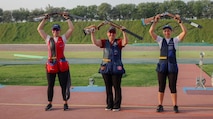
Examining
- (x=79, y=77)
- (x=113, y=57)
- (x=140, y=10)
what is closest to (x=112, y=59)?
(x=113, y=57)

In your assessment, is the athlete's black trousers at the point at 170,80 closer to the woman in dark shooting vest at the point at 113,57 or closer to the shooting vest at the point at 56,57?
the woman in dark shooting vest at the point at 113,57

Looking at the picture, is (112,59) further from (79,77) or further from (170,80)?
(79,77)

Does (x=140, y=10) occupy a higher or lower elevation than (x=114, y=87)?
higher

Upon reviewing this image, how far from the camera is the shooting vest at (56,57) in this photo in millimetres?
6551

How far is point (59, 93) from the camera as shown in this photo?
868 centimetres

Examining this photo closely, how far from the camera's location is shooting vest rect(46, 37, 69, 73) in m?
6.55

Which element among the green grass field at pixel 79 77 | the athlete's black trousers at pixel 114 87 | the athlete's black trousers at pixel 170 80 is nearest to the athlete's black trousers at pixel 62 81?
the athlete's black trousers at pixel 114 87

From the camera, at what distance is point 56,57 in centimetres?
657

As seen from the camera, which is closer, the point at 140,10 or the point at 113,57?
the point at 113,57

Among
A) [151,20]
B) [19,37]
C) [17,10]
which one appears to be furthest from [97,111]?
[17,10]

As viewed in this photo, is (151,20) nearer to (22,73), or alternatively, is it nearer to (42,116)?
(42,116)

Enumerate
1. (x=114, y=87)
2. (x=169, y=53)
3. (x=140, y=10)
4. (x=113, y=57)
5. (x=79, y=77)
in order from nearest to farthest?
(x=169, y=53) → (x=113, y=57) → (x=114, y=87) → (x=79, y=77) → (x=140, y=10)

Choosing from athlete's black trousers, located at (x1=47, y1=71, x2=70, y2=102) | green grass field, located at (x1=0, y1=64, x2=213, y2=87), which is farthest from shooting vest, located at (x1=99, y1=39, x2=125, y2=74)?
green grass field, located at (x1=0, y1=64, x2=213, y2=87)

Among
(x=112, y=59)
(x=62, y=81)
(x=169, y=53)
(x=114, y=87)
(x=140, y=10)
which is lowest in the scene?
(x=114, y=87)
